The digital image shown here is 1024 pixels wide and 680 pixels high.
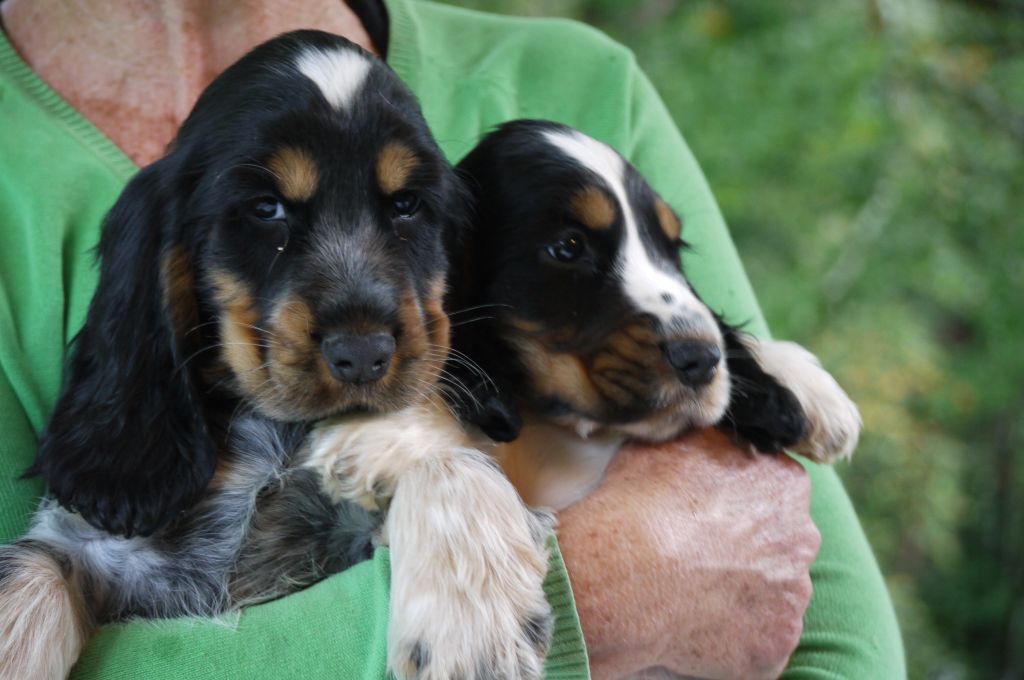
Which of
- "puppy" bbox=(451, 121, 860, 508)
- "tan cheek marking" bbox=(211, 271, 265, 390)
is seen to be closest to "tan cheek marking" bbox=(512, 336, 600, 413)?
"puppy" bbox=(451, 121, 860, 508)

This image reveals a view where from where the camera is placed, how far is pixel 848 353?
4.75 metres

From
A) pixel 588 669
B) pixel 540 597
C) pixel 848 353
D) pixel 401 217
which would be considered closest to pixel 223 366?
pixel 401 217

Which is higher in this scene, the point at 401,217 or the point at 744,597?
the point at 401,217

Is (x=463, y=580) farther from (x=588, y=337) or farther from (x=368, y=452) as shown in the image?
(x=588, y=337)

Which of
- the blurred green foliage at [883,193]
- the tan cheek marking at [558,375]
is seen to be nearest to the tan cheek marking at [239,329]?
the tan cheek marking at [558,375]

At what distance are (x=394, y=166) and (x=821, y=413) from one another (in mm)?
900

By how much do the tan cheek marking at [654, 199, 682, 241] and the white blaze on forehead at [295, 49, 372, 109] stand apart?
58cm

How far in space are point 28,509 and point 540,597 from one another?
0.93 metres

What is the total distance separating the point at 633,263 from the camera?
1.80 metres

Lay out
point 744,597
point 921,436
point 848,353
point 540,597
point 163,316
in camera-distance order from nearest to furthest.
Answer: point 540,597
point 163,316
point 744,597
point 848,353
point 921,436

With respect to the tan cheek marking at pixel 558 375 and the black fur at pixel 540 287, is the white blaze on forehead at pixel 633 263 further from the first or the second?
the tan cheek marking at pixel 558 375

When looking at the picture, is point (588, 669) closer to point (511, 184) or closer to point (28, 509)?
point (511, 184)

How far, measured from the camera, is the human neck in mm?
2219

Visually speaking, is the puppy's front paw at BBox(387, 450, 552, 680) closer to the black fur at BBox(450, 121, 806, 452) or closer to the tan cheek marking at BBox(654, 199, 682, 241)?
the black fur at BBox(450, 121, 806, 452)
